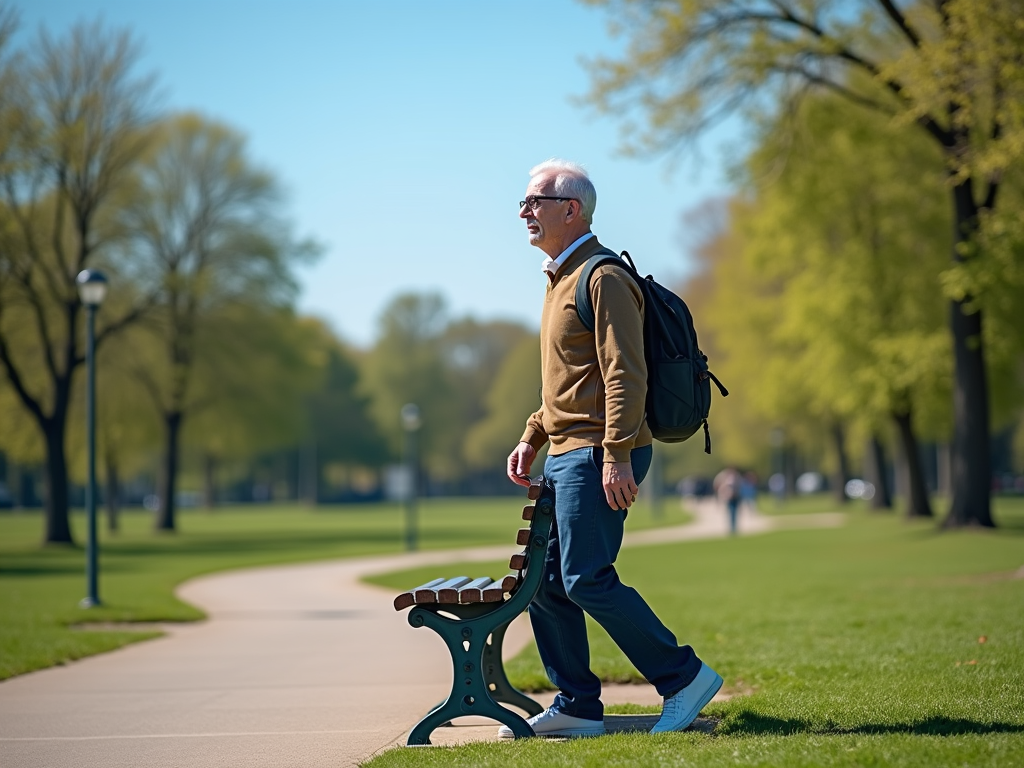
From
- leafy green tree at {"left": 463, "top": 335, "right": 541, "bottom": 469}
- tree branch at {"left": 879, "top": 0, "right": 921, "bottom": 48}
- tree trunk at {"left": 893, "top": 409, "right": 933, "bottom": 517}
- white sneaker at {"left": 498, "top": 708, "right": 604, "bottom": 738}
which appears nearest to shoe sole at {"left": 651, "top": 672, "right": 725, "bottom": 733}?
white sneaker at {"left": 498, "top": 708, "right": 604, "bottom": 738}

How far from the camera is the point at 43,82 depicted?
32938 millimetres

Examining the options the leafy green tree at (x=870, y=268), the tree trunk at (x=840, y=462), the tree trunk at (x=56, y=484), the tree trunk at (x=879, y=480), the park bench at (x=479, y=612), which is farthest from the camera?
the tree trunk at (x=840, y=462)

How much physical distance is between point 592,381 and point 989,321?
22752 mm

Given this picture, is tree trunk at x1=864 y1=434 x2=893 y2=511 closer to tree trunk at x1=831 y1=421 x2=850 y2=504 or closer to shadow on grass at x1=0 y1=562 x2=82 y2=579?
tree trunk at x1=831 y1=421 x2=850 y2=504

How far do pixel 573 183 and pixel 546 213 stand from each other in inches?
7.2

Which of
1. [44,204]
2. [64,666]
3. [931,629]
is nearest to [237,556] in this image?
[44,204]

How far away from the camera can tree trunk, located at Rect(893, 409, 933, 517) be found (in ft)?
117

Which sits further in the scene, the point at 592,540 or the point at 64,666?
the point at 64,666

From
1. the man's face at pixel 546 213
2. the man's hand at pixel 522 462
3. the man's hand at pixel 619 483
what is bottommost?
the man's hand at pixel 619 483

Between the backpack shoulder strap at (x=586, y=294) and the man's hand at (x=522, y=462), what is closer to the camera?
the backpack shoulder strap at (x=586, y=294)

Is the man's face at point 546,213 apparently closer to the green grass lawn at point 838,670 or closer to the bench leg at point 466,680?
the bench leg at point 466,680

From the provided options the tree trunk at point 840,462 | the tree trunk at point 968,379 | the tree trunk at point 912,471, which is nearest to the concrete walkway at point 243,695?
the tree trunk at point 968,379

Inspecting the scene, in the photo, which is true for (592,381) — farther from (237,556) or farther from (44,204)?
(44,204)

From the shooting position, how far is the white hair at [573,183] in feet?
19.2
